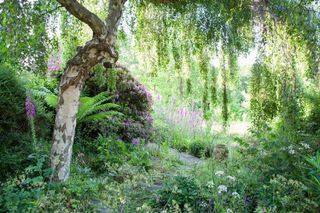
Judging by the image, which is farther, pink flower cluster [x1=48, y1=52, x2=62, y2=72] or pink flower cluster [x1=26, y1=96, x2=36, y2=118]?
pink flower cluster [x1=48, y1=52, x2=62, y2=72]

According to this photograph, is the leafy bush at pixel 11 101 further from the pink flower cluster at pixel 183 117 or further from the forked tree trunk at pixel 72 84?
the pink flower cluster at pixel 183 117

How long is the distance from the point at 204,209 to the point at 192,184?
16.2 inches

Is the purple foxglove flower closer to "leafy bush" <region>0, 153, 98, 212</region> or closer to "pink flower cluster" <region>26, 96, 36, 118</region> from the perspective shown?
"leafy bush" <region>0, 153, 98, 212</region>

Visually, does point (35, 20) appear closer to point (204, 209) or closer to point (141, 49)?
point (141, 49)

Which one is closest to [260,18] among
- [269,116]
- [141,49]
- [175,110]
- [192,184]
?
[269,116]

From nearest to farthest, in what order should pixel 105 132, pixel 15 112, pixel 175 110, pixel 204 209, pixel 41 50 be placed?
pixel 204 209
pixel 41 50
pixel 15 112
pixel 105 132
pixel 175 110

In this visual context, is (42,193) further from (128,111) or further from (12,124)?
(128,111)

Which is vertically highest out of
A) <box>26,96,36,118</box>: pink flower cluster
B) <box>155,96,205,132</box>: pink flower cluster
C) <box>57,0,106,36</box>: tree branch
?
<box>57,0,106,36</box>: tree branch

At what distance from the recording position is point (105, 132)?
→ 612cm

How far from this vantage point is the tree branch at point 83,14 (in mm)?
3475

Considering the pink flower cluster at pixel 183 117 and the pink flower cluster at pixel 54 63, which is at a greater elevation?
the pink flower cluster at pixel 54 63

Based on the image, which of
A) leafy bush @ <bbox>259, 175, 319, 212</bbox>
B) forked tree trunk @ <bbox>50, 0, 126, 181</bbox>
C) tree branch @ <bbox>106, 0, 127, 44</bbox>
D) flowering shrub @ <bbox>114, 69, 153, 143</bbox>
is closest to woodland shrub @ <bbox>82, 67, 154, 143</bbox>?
flowering shrub @ <bbox>114, 69, 153, 143</bbox>

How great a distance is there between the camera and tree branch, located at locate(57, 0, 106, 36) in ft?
11.4

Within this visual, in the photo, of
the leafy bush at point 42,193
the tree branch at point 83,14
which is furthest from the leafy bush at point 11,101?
the tree branch at point 83,14
